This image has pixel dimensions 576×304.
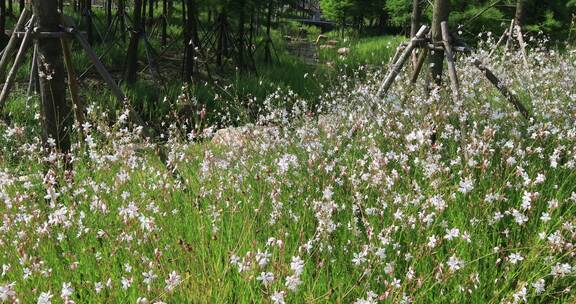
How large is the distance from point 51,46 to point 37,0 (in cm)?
38

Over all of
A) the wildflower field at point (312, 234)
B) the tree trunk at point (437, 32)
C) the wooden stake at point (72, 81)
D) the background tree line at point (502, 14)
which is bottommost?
the wildflower field at point (312, 234)

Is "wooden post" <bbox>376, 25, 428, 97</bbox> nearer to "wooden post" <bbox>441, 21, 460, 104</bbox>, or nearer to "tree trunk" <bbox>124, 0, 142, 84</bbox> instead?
"wooden post" <bbox>441, 21, 460, 104</bbox>

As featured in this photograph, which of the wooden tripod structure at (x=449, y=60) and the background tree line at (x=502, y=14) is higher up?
the background tree line at (x=502, y=14)

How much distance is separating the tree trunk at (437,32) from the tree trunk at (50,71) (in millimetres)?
3428

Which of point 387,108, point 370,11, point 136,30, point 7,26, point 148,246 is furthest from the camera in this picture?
point 370,11

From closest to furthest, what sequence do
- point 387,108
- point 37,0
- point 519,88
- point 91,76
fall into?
1. point 37,0
2. point 387,108
3. point 519,88
4. point 91,76

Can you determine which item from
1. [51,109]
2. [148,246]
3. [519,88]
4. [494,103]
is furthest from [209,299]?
[519,88]

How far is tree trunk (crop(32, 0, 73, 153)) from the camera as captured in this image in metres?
4.24

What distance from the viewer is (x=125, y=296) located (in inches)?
99.2

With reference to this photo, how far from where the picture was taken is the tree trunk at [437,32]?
16.4ft

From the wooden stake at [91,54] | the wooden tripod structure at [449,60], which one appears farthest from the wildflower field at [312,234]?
the wooden stake at [91,54]

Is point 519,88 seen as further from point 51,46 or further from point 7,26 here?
point 7,26

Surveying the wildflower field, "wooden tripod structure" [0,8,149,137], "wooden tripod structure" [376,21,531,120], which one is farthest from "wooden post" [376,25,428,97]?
"wooden tripod structure" [0,8,149,137]

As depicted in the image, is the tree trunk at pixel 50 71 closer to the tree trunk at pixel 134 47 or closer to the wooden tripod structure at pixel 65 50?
the wooden tripod structure at pixel 65 50
